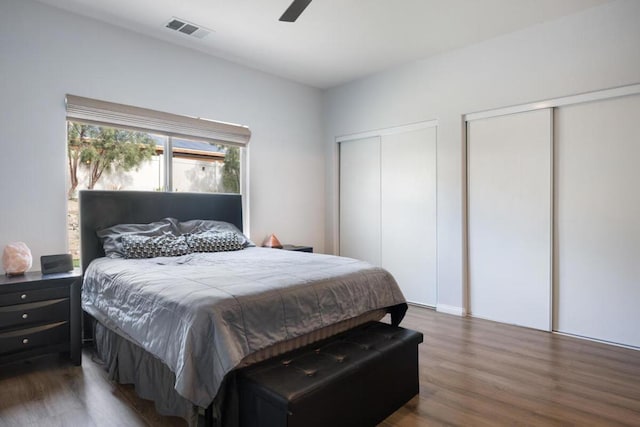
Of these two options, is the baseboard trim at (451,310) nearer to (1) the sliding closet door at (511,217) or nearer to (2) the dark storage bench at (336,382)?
(1) the sliding closet door at (511,217)

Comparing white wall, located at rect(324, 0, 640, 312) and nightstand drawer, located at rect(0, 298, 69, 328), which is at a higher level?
white wall, located at rect(324, 0, 640, 312)

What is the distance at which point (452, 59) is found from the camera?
13.0 ft

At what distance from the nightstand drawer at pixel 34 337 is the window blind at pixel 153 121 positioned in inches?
66.6

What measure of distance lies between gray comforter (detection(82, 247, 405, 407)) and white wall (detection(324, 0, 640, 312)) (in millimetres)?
1720

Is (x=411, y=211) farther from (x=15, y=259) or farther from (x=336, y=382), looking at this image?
(x=15, y=259)

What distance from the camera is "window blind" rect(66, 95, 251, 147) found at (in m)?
3.21

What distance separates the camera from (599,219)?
316cm

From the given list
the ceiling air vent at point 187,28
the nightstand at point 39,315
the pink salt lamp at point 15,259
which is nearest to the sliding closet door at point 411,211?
the ceiling air vent at point 187,28

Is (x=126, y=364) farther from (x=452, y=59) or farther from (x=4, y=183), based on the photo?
(x=452, y=59)

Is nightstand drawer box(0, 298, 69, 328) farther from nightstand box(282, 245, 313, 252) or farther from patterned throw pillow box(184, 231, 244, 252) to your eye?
nightstand box(282, 245, 313, 252)

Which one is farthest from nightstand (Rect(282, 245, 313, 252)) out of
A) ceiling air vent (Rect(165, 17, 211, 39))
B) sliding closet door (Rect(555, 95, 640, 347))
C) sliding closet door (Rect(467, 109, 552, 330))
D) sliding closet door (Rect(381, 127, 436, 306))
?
sliding closet door (Rect(555, 95, 640, 347))

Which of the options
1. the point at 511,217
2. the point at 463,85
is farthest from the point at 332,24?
the point at 511,217

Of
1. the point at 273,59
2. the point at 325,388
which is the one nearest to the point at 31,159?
the point at 273,59

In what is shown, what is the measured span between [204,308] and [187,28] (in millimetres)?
2811
